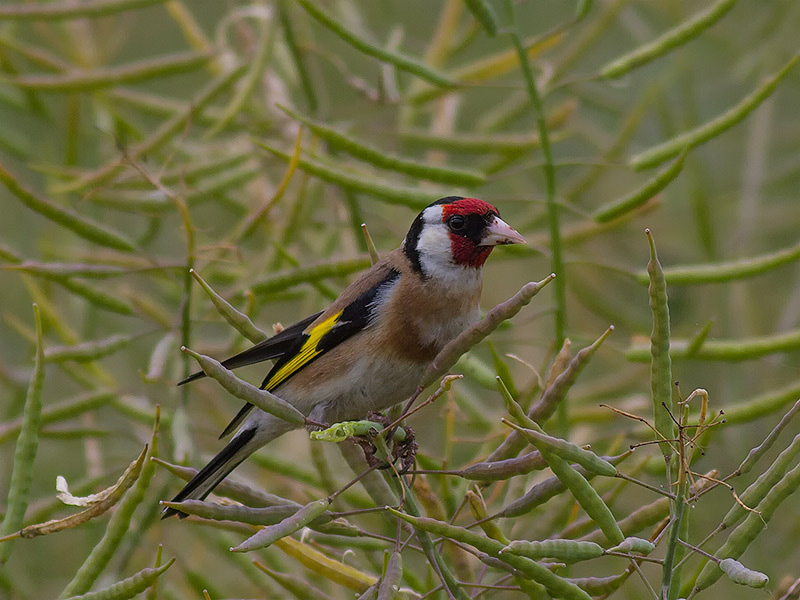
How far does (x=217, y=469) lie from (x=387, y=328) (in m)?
0.69

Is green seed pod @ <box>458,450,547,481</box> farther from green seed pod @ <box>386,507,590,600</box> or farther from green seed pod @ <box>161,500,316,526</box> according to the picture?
green seed pod @ <box>161,500,316,526</box>

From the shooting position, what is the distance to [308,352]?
3352mm

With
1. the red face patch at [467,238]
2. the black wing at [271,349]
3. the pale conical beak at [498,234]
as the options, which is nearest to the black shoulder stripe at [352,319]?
the black wing at [271,349]

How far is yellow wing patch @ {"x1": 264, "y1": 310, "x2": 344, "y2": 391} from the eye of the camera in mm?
3348

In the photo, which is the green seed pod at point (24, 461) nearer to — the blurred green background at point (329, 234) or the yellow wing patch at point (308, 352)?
the blurred green background at point (329, 234)

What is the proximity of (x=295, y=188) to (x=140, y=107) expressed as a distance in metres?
1.02

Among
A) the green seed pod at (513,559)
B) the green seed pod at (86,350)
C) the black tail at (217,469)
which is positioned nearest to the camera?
the green seed pod at (513,559)

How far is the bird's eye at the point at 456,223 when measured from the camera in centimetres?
339

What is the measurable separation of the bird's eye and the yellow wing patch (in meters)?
0.45

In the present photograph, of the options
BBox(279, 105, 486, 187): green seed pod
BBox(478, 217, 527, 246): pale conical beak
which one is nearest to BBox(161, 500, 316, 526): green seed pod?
BBox(478, 217, 527, 246): pale conical beak

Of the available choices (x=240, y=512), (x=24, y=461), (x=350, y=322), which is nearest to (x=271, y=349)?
(x=350, y=322)

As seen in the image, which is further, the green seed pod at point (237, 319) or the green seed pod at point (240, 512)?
the green seed pod at point (237, 319)

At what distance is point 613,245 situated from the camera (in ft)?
19.3

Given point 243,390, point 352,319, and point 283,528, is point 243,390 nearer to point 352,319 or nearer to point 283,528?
point 283,528
